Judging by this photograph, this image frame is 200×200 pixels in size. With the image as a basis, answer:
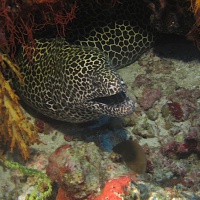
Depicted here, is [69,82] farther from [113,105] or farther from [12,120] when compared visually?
[12,120]

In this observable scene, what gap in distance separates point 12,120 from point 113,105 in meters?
1.64

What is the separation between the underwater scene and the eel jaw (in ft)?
0.05

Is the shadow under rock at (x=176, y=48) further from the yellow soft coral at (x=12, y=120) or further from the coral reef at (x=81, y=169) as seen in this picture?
the yellow soft coral at (x=12, y=120)

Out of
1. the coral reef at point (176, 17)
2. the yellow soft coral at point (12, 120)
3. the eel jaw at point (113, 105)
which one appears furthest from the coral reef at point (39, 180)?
the coral reef at point (176, 17)

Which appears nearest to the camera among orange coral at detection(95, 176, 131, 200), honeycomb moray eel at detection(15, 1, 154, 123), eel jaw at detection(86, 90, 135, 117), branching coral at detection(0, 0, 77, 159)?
orange coral at detection(95, 176, 131, 200)

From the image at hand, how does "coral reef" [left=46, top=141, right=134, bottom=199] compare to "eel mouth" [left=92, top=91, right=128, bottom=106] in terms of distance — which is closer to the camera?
"coral reef" [left=46, top=141, right=134, bottom=199]

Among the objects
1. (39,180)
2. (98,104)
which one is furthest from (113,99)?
(39,180)

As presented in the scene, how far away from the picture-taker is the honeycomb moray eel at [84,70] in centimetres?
432

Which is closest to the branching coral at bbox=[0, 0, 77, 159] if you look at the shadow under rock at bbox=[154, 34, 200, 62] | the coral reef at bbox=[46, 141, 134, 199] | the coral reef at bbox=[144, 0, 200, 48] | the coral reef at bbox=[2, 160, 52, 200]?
the coral reef at bbox=[2, 160, 52, 200]

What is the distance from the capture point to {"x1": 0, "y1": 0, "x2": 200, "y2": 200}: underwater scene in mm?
4227

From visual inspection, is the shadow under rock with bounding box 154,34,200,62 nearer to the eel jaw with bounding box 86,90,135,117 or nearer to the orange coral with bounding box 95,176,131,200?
the eel jaw with bounding box 86,90,135,117

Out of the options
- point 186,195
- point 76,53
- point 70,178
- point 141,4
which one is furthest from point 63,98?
point 141,4

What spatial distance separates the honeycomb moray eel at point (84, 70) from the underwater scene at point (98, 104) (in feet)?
0.06

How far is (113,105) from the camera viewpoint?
439 cm
